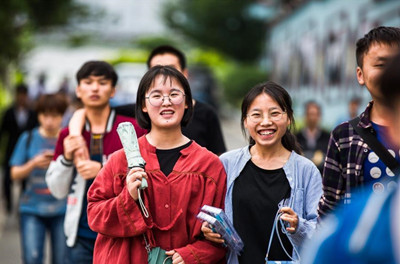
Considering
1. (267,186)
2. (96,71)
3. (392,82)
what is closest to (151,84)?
(267,186)

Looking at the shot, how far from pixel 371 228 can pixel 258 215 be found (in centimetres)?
199

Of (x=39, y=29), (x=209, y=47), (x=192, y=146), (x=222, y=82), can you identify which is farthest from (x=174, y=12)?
(x=192, y=146)

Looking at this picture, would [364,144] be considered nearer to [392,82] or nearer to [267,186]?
[267,186]

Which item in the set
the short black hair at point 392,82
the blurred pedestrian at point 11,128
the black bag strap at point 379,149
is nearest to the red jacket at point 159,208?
the black bag strap at point 379,149

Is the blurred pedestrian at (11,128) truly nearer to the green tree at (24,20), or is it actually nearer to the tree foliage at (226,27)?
the green tree at (24,20)

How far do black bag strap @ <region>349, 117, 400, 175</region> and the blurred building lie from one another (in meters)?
10.4

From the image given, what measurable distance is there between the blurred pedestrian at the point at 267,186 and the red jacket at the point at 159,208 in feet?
0.39

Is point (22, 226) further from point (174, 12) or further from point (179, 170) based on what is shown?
point (174, 12)

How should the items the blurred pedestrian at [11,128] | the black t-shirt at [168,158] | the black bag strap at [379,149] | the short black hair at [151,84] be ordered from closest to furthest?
the black bag strap at [379,149] → the black t-shirt at [168,158] → the short black hair at [151,84] → the blurred pedestrian at [11,128]

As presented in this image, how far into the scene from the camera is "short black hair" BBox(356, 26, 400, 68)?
143 inches

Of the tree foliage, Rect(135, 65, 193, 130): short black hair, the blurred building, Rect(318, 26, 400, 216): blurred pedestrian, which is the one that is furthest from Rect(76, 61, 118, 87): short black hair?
the tree foliage

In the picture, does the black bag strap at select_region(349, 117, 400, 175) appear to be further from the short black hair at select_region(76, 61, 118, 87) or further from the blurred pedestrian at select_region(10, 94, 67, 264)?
the blurred pedestrian at select_region(10, 94, 67, 264)

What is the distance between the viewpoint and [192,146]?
3.96 meters

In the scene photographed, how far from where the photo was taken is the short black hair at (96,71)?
5277 millimetres
